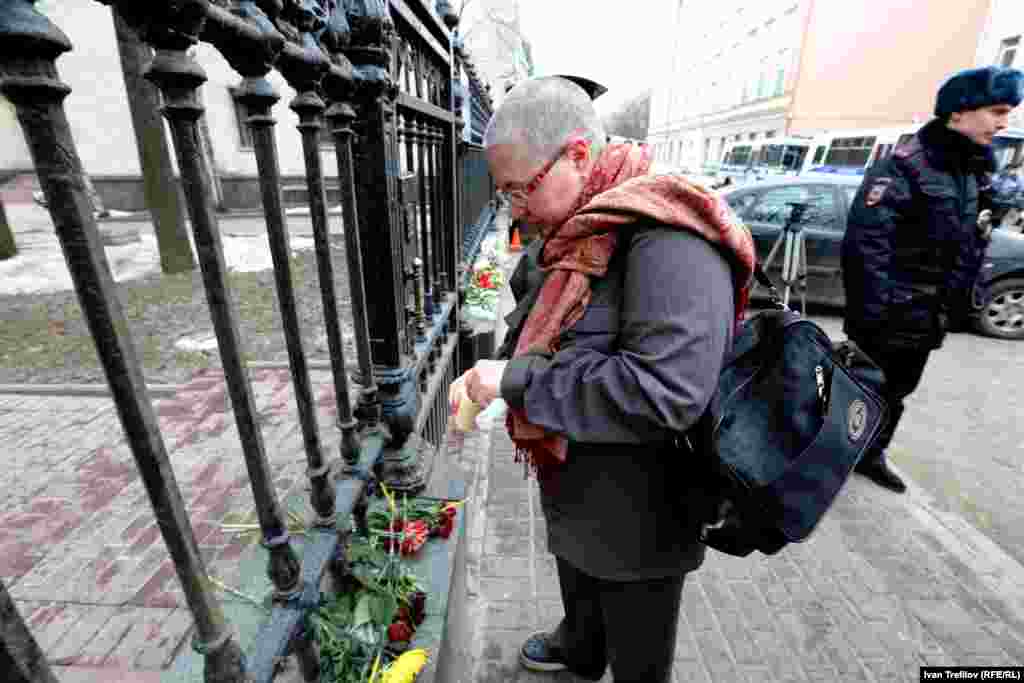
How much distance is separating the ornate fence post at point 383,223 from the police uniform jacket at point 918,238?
2.66 meters

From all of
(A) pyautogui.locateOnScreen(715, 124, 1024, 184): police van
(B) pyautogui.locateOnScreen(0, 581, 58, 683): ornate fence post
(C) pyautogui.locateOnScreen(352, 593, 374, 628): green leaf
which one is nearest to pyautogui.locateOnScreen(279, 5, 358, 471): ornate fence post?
(C) pyautogui.locateOnScreen(352, 593, 374, 628): green leaf

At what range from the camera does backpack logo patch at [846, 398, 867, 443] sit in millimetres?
1277

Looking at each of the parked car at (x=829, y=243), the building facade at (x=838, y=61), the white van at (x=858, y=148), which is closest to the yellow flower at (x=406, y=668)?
the parked car at (x=829, y=243)

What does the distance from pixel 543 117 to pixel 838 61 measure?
115ft

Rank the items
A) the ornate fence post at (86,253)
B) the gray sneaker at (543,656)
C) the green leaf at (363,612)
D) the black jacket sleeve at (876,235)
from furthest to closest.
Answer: the black jacket sleeve at (876,235), the gray sneaker at (543,656), the green leaf at (363,612), the ornate fence post at (86,253)

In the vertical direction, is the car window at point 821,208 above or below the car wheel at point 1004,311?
above

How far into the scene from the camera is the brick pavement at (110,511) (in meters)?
2.36

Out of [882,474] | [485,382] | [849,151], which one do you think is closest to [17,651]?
[485,382]

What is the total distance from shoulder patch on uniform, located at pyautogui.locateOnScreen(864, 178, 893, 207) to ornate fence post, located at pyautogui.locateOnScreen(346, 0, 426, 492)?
105 inches

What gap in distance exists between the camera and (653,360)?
1168mm

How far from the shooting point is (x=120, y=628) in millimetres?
2352

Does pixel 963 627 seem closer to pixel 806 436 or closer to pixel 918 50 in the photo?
pixel 806 436

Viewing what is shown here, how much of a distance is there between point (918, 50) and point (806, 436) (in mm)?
34021

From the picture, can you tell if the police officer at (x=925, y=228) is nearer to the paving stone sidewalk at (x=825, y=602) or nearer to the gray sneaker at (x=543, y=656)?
the paving stone sidewalk at (x=825, y=602)
